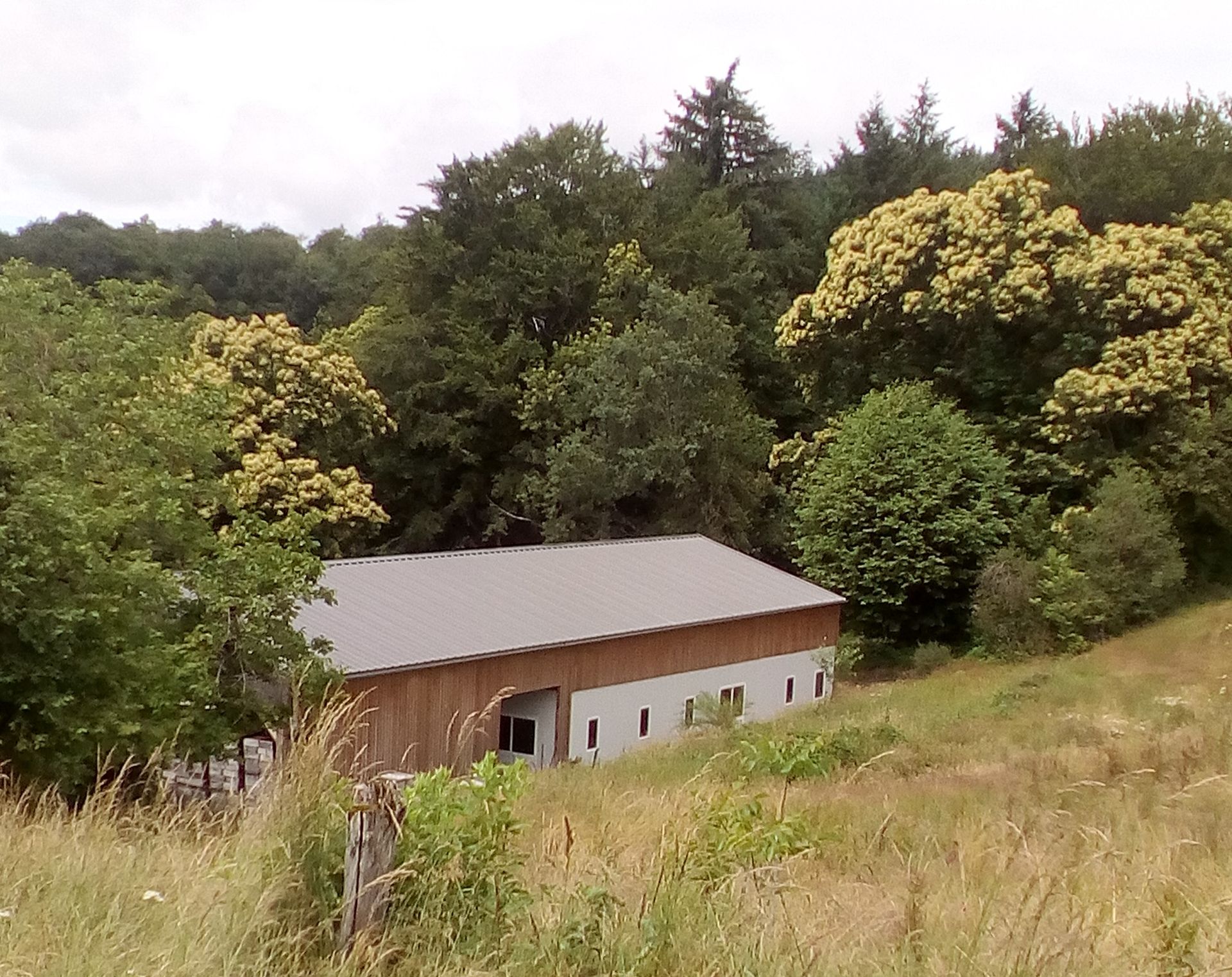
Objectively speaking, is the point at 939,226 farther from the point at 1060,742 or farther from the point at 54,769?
the point at 54,769

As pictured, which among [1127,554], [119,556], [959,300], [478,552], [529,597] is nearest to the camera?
[119,556]

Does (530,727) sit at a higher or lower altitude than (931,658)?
lower

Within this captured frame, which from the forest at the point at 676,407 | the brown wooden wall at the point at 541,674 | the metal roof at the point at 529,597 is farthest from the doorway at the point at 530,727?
the forest at the point at 676,407

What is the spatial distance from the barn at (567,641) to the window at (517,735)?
3 centimetres

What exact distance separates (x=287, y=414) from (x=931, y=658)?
16.6 meters

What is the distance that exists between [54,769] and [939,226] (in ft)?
77.2

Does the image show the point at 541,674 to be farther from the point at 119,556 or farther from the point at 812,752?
the point at 812,752

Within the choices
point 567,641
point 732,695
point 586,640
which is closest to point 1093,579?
point 732,695

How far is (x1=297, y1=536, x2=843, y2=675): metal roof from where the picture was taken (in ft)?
59.8

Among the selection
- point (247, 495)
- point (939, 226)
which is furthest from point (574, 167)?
point (247, 495)

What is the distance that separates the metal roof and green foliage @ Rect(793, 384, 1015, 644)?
152 cm

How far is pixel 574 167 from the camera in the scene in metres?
37.9

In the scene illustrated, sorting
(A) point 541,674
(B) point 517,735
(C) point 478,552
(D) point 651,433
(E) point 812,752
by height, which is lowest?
(B) point 517,735

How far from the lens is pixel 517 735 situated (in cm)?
2069
